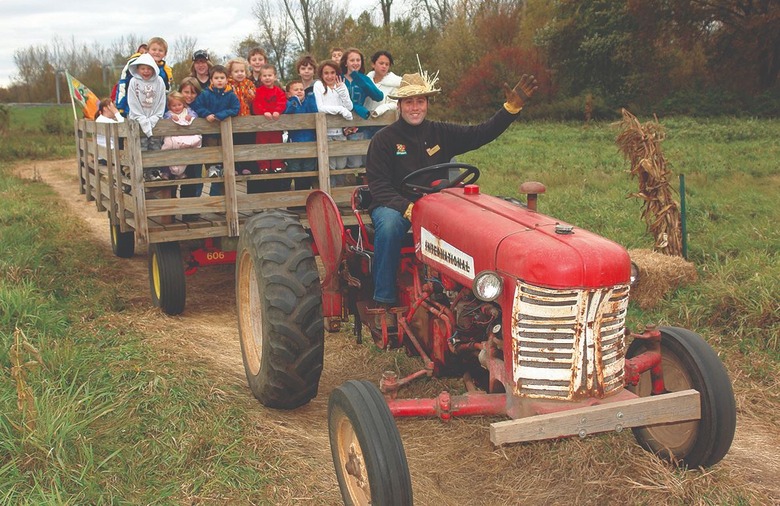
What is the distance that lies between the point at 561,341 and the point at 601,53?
25322 mm

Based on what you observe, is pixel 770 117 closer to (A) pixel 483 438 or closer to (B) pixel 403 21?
(A) pixel 483 438

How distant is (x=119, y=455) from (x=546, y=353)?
2.05 metres

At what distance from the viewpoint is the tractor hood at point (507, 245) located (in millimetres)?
3016

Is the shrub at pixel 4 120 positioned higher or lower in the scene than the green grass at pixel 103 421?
higher

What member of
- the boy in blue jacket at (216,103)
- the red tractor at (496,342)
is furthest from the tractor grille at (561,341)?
the boy in blue jacket at (216,103)

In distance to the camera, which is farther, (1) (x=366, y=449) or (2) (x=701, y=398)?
(2) (x=701, y=398)

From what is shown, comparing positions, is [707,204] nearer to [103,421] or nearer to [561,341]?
[561,341]

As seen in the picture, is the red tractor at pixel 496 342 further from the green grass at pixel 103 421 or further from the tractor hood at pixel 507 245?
the green grass at pixel 103 421

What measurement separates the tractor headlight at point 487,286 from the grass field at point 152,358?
130 cm

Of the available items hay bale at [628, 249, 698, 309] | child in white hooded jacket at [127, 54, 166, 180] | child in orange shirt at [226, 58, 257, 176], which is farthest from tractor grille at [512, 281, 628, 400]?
child in orange shirt at [226, 58, 257, 176]

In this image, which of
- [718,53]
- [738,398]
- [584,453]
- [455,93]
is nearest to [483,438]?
[584,453]

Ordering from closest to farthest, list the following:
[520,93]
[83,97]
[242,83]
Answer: [520,93] → [242,83] → [83,97]

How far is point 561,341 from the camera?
305 centimetres

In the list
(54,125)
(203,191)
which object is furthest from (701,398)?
(54,125)
